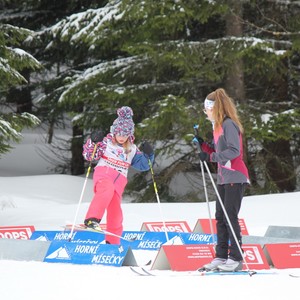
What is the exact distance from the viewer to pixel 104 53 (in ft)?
68.0

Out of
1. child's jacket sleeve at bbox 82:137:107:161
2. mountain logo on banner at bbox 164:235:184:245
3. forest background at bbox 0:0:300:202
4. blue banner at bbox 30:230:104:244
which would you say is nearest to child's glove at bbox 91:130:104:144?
child's jacket sleeve at bbox 82:137:107:161

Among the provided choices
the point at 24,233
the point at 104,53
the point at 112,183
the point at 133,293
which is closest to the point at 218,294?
the point at 133,293

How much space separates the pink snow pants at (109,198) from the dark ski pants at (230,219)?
1779mm

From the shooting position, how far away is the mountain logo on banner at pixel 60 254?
8.07 meters

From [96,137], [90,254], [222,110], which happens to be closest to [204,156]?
[222,110]

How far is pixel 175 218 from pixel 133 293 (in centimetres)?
713

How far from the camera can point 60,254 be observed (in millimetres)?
8109

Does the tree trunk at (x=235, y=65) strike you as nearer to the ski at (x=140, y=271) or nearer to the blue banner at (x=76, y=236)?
the blue banner at (x=76, y=236)

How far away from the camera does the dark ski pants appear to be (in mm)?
7217

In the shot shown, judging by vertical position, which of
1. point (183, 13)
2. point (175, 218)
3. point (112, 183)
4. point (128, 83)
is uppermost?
point (183, 13)

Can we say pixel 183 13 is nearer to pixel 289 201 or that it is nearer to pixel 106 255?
pixel 289 201

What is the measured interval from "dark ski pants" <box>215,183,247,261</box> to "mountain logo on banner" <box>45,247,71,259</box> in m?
1.59

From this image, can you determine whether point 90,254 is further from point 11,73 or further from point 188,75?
point 188,75

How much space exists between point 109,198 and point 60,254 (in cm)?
99
